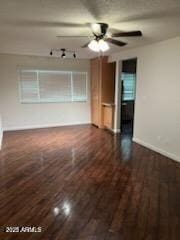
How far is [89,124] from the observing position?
288 inches

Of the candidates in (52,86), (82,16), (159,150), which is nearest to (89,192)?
(159,150)

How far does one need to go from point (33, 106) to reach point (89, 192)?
4529mm

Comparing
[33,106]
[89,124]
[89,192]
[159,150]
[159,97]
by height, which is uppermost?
[159,97]

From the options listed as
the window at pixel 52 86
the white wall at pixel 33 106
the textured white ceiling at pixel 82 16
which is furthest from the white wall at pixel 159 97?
the white wall at pixel 33 106

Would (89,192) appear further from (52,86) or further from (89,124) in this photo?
(52,86)

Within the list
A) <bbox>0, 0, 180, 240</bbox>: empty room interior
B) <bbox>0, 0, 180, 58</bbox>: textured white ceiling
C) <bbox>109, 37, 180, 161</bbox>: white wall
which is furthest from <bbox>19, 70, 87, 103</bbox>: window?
<bbox>0, 0, 180, 58</bbox>: textured white ceiling

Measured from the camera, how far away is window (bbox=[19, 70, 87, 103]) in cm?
640

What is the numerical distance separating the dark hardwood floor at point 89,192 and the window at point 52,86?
2.28 meters

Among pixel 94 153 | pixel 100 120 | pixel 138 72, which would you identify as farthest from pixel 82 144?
pixel 138 72

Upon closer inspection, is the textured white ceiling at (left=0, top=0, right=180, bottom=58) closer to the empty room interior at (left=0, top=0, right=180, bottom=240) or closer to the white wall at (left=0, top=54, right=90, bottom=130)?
the empty room interior at (left=0, top=0, right=180, bottom=240)

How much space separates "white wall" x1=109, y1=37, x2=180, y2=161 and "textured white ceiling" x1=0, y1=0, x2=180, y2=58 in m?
0.59

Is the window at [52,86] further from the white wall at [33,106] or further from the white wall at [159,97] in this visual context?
the white wall at [159,97]

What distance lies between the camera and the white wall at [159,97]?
3893 millimetres

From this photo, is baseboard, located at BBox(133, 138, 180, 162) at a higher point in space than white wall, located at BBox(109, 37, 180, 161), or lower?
lower
